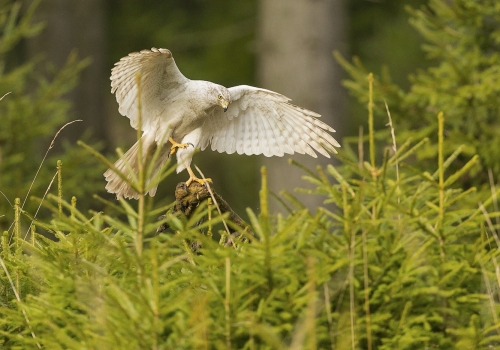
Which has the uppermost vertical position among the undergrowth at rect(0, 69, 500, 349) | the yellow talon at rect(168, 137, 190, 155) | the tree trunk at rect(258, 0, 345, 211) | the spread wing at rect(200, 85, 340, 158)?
the tree trunk at rect(258, 0, 345, 211)

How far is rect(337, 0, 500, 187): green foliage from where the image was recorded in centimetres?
443

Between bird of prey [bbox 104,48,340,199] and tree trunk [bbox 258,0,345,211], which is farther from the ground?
tree trunk [bbox 258,0,345,211]

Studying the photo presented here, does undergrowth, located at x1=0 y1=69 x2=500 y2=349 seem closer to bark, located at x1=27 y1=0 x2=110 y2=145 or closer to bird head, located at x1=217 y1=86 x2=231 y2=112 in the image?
bird head, located at x1=217 y1=86 x2=231 y2=112

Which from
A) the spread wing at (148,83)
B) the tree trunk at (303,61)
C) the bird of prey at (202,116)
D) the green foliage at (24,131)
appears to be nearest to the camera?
the spread wing at (148,83)

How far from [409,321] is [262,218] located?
497 millimetres

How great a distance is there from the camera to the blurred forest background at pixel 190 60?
6160 millimetres

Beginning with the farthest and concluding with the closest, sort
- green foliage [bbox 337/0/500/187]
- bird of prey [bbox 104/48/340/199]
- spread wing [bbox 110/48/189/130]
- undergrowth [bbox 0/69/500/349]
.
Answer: green foliage [bbox 337/0/500/187] < bird of prey [bbox 104/48/340/199] < spread wing [bbox 110/48/189/130] < undergrowth [bbox 0/69/500/349]

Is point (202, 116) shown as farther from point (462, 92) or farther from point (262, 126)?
point (462, 92)

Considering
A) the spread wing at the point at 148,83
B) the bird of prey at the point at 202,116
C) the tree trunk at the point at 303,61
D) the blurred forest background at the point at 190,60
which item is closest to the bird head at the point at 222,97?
the bird of prey at the point at 202,116

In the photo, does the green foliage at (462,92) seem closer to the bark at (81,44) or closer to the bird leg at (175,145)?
the bird leg at (175,145)

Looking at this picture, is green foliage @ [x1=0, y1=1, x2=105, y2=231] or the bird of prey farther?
green foliage @ [x1=0, y1=1, x2=105, y2=231]

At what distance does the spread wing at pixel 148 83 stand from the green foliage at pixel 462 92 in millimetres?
1579

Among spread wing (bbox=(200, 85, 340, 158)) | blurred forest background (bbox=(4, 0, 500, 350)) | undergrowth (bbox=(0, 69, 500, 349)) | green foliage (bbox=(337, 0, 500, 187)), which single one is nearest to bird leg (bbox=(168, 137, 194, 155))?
spread wing (bbox=(200, 85, 340, 158))

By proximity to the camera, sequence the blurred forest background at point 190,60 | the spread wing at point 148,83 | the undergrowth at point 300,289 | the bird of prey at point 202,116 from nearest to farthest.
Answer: the undergrowth at point 300,289
the spread wing at point 148,83
the bird of prey at point 202,116
the blurred forest background at point 190,60
